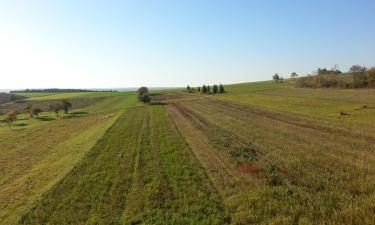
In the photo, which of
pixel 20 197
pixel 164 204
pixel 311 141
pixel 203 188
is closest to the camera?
pixel 164 204

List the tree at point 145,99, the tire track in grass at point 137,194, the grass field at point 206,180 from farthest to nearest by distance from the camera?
the tree at point 145,99 < the tire track in grass at point 137,194 < the grass field at point 206,180

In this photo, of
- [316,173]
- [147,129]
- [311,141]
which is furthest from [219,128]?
[316,173]

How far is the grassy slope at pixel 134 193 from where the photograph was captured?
449 inches

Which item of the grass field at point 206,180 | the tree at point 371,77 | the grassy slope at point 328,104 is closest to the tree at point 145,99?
the grassy slope at point 328,104

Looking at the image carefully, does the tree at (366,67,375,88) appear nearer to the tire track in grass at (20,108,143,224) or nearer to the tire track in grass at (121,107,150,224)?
the tire track in grass at (121,107,150,224)

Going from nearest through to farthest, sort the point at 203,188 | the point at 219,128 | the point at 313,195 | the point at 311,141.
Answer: the point at 313,195, the point at 203,188, the point at 311,141, the point at 219,128

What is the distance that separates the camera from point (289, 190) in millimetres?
12305

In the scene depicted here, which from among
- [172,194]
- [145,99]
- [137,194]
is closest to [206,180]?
[172,194]

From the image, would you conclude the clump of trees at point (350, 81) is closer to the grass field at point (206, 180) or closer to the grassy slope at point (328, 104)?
the grassy slope at point (328, 104)

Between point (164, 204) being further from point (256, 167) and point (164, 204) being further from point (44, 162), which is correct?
point (44, 162)

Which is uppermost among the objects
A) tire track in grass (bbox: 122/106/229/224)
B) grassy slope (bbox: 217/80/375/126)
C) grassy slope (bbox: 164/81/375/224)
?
grassy slope (bbox: 217/80/375/126)

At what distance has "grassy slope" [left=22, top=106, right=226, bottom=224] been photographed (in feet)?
37.4

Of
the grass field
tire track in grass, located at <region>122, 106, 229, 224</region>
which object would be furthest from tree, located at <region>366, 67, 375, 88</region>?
tire track in grass, located at <region>122, 106, 229, 224</region>

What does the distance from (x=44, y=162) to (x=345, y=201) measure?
21383 mm
